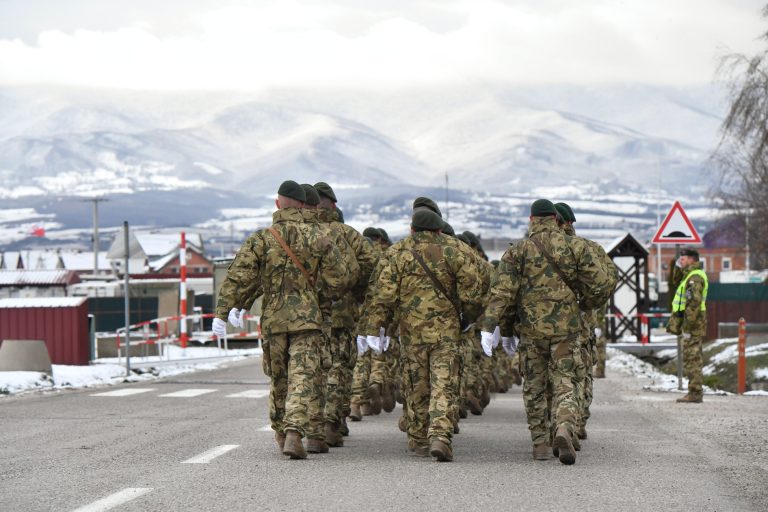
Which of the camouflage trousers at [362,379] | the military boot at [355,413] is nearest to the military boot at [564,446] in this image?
Answer: the military boot at [355,413]

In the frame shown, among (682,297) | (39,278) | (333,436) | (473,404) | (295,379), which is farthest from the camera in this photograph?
(39,278)

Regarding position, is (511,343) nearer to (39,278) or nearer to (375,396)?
(375,396)

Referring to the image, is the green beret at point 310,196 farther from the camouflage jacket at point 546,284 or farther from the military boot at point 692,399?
the military boot at point 692,399

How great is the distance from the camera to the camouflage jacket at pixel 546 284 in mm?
11930

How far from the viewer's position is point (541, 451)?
11609 mm

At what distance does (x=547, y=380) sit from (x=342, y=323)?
232 centimetres

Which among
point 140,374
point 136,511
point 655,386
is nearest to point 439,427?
point 136,511

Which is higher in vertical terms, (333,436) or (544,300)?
(544,300)

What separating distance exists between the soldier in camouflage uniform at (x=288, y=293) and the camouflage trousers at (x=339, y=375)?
1.07 m

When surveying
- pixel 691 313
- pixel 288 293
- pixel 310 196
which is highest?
pixel 310 196

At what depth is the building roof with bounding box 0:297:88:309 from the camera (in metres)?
28.0

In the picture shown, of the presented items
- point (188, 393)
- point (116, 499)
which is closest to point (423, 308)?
point (116, 499)

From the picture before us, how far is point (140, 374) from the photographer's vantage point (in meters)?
26.6

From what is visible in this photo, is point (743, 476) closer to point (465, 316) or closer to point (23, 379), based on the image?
point (465, 316)
